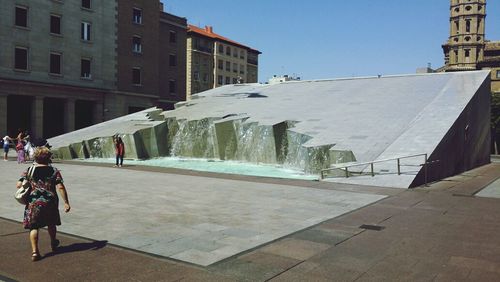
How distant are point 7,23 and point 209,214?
108 feet

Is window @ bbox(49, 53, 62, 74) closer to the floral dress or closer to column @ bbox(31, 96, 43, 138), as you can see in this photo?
column @ bbox(31, 96, 43, 138)

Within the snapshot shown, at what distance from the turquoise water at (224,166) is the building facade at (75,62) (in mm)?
16594

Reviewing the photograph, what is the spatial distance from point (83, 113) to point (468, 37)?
94.6 metres

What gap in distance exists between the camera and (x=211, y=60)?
7994 centimetres

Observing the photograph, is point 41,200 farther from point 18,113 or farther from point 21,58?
point 18,113

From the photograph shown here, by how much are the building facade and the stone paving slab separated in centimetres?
2360

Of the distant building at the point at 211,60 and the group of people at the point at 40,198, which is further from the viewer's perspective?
the distant building at the point at 211,60

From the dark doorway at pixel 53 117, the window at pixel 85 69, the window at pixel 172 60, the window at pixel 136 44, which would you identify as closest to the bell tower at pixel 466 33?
the window at pixel 172 60

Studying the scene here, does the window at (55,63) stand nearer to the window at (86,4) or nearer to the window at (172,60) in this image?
the window at (86,4)

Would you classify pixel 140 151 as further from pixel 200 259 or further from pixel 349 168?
Answer: pixel 200 259

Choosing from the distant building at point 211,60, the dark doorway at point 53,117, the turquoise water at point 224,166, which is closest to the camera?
the turquoise water at point 224,166

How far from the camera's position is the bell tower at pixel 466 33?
10256cm

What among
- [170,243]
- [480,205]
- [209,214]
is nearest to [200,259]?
[170,243]

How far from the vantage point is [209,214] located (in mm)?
9078
